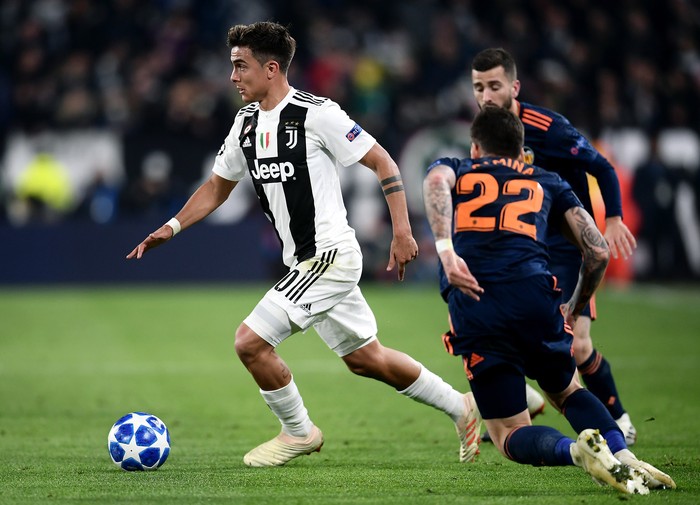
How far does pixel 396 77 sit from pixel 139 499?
53.8 feet

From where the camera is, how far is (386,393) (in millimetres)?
9711

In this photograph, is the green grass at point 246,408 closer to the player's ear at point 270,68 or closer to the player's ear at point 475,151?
the player's ear at point 475,151

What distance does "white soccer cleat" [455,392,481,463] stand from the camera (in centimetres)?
629

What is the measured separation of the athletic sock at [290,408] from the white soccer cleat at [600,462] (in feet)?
5.76

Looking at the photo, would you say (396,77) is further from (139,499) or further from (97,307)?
(139,499)

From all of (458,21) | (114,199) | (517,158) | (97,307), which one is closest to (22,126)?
(114,199)

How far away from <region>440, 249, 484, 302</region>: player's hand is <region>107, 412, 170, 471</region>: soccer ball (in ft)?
6.17

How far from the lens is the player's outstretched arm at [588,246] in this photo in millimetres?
5457

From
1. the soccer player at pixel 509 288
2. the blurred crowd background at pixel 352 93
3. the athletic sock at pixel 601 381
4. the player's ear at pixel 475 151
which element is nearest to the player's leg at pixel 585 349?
the athletic sock at pixel 601 381

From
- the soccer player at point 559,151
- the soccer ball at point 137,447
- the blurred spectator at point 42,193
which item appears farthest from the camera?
the blurred spectator at point 42,193

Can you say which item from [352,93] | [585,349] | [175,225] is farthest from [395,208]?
[352,93]

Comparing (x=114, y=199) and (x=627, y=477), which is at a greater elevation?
(x=627, y=477)

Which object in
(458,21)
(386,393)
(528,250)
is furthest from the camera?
(458,21)

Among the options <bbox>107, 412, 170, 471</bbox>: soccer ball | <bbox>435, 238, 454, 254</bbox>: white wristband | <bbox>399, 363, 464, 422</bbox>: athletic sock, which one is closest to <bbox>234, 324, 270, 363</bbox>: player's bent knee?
<bbox>107, 412, 170, 471</bbox>: soccer ball
